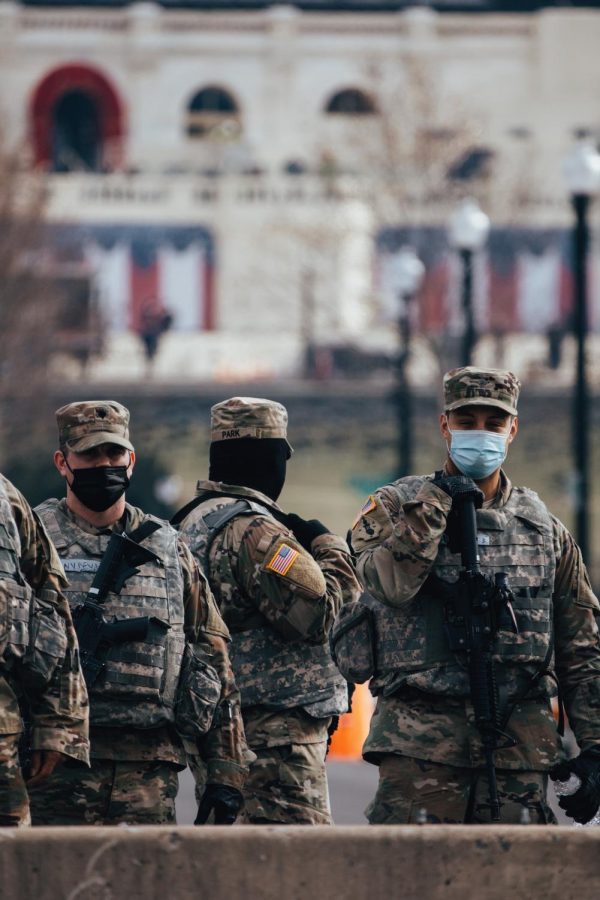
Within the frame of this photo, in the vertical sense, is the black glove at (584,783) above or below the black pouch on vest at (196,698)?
below

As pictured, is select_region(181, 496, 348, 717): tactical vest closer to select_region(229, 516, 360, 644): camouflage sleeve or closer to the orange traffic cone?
select_region(229, 516, 360, 644): camouflage sleeve

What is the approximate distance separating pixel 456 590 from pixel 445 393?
680 millimetres

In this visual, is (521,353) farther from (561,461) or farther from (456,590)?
(456,590)

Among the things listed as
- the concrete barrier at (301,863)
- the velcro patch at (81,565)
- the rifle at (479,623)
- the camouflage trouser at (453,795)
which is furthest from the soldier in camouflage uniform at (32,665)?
the rifle at (479,623)

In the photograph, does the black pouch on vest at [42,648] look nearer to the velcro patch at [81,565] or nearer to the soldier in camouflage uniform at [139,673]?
the soldier in camouflage uniform at [139,673]

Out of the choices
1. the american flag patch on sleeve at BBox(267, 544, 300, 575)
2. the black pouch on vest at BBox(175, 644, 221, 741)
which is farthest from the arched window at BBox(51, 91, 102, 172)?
the black pouch on vest at BBox(175, 644, 221, 741)

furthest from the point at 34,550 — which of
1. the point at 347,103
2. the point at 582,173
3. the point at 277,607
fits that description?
the point at 347,103

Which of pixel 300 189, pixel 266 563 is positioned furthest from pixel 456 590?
pixel 300 189

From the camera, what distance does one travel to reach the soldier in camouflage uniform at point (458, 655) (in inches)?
329

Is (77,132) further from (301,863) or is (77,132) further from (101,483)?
(301,863)

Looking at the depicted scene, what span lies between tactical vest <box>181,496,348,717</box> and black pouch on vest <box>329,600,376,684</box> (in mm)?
351

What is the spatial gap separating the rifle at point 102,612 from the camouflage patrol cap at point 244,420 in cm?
81

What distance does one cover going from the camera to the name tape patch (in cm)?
855

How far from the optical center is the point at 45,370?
5025 cm
